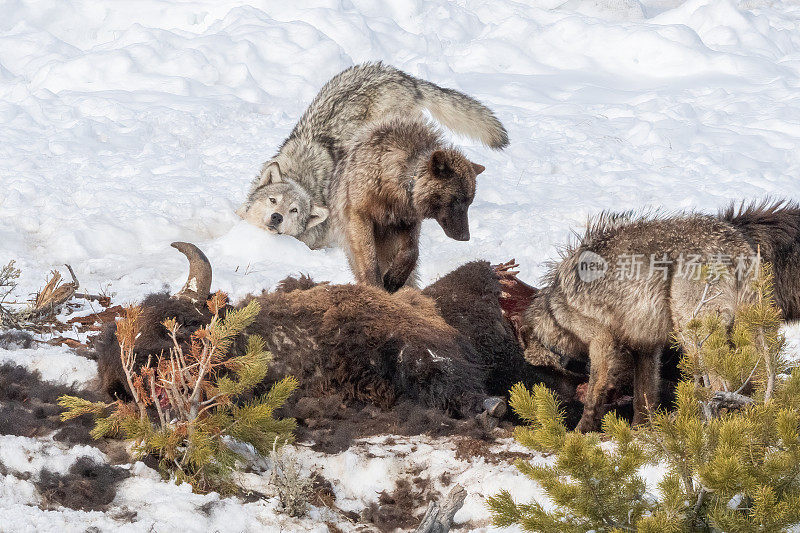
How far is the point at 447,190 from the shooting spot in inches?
271

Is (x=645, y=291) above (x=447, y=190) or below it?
below

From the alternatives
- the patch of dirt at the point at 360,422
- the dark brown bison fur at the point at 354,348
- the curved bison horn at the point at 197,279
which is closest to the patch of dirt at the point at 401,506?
the patch of dirt at the point at 360,422

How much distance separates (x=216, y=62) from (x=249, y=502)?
13418 millimetres

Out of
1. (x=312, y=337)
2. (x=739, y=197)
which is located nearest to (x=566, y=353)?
(x=312, y=337)

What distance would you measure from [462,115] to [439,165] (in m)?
4.53

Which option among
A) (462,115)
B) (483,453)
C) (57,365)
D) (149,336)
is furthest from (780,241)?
(462,115)

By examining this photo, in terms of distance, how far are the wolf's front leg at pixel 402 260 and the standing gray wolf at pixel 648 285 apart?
2.20 m

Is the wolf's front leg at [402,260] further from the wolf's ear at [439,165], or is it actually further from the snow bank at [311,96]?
the snow bank at [311,96]

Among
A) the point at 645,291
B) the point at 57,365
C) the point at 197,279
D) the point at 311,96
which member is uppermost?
the point at 311,96

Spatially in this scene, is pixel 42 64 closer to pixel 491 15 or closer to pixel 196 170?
pixel 196 170

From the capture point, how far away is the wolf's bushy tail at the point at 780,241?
4922 mm

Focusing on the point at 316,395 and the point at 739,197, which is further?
the point at 739,197

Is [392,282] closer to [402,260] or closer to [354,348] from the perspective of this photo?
[402,260]

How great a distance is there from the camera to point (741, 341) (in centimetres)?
341
